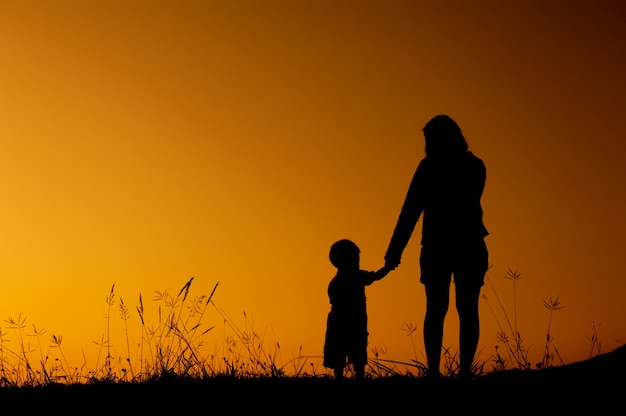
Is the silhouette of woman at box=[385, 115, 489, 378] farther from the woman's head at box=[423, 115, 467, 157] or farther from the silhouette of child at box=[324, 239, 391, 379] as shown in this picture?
the silhouette of child at box=[324, 239, 391, 379]

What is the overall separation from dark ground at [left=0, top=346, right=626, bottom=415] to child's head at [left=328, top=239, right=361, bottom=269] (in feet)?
5.66

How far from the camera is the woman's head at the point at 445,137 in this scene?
20.8 feet

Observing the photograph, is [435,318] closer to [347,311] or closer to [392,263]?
[392,263]

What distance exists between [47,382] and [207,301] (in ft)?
5.70

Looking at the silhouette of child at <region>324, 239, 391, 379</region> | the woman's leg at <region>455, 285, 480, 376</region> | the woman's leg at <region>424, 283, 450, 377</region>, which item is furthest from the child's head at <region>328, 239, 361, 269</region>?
the woman's leg at <region>455, 285, 480, 376</region>

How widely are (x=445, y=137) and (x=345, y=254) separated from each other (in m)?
1.81

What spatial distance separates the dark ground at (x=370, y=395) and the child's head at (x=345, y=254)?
172 cm

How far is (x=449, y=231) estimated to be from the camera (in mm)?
6293

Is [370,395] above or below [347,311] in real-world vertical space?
below

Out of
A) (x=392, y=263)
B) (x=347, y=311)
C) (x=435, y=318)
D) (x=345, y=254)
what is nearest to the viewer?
(x=435, y=318)

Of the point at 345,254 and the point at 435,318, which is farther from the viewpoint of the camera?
the point at 345,254

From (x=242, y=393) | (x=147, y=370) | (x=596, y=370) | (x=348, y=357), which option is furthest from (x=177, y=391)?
(x=596, y=370)

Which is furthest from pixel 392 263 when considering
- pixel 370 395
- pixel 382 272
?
pixel 370 395

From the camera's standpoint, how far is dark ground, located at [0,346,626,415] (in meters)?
4.56
